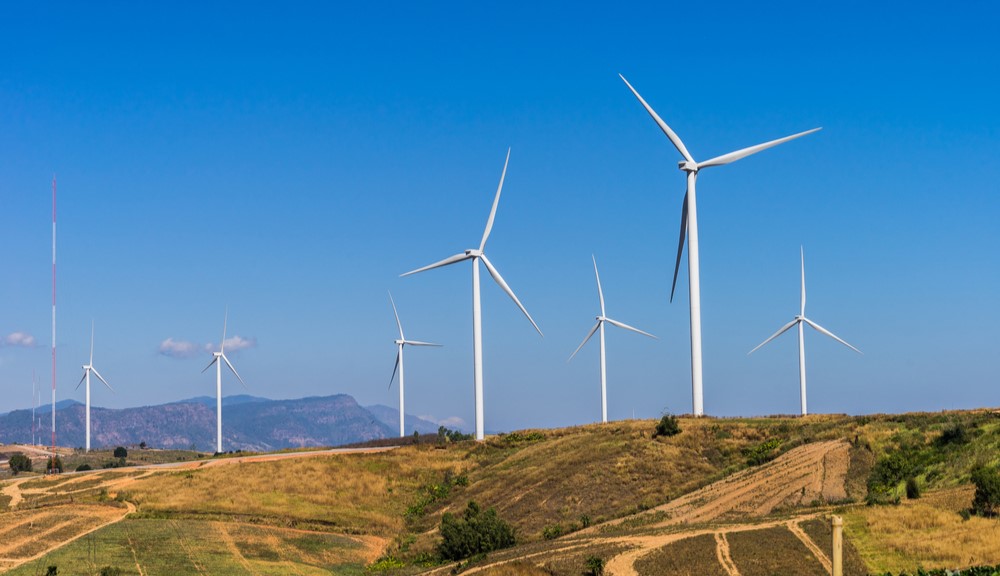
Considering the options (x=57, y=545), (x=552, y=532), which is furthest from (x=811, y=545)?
(x=57, y=545)

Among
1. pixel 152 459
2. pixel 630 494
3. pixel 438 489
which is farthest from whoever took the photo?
pixel 152 459

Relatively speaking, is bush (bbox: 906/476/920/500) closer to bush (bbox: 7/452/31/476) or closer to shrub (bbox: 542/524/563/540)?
shrub (bbox: 542/524/563/540)

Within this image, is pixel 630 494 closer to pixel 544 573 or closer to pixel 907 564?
pixel 544 573

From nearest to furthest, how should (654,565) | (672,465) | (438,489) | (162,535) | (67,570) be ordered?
(654,565), (67,570), (162,535), (672,465), (438,489)

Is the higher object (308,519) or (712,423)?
(712,423)

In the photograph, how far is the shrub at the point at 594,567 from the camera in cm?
4612

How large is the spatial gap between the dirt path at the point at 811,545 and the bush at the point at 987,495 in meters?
7.89

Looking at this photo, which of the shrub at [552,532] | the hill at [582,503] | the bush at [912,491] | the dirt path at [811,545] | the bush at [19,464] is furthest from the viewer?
the bush at [19,464]

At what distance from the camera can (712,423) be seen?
292ft

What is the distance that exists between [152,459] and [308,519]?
74846 millimetres

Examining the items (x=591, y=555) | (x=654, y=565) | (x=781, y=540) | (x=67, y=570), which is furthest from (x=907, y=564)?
(x=67, y=570)

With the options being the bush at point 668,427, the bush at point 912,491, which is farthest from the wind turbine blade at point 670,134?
the bush at point 912,491

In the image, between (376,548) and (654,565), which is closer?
(654,565)

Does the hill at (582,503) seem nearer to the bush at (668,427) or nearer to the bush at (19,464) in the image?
the bush at (668,427)
